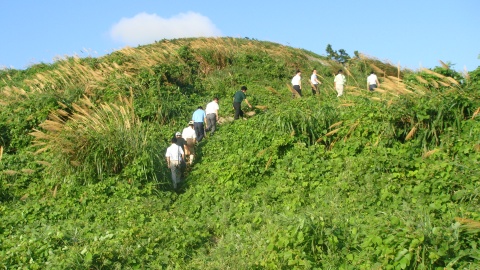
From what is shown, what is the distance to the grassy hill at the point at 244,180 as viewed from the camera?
30.0ft

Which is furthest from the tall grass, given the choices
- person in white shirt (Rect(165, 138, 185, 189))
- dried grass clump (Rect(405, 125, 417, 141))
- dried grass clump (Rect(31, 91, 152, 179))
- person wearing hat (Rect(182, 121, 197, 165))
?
dried grass clump (Rect(405, 125, 417, 141))

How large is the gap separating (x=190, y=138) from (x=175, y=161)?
1918 mm

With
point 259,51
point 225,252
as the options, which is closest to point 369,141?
point 225,252

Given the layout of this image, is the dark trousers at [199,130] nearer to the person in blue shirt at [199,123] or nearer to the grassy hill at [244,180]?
the person in blue shirt at [199,123]

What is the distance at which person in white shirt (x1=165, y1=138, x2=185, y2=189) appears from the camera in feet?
49.3

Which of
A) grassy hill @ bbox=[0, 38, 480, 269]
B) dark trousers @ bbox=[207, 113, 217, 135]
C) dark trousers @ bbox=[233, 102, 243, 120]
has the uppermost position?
dark trousers @ bbox=[233, 102, 243, 120]

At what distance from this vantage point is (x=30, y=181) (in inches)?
602

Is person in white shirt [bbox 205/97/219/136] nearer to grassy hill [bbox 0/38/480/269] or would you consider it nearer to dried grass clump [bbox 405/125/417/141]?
grassy hill [bbox 0/38/480/269]

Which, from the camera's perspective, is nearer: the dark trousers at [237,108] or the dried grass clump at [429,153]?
the dried grass clump at [429,153]

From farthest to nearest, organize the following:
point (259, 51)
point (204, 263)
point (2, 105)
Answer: point (259, 51) < point (2, 105) < point (204, 263)

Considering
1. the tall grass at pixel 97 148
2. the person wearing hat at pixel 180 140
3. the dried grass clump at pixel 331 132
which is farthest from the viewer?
the person wearing hat at pixel 180 140

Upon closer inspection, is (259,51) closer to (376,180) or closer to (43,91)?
(43,91)

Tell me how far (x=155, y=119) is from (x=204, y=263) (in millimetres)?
9445

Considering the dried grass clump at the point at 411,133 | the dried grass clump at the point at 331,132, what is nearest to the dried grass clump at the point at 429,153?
the dried grass clump at the point at 411,133
